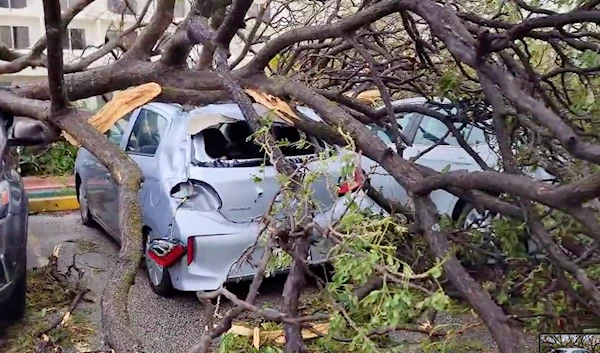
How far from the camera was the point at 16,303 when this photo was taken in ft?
16.8

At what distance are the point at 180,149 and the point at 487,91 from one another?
3.16m

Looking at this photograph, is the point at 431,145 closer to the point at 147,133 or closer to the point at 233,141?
the point at 233,141

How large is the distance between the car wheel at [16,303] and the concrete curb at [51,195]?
421 cm

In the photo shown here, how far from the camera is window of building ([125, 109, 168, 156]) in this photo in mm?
6289

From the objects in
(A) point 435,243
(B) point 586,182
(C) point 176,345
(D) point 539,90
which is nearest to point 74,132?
(C) point 176,345

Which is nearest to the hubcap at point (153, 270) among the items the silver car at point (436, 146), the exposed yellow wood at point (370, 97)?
the silver car at point (436, 146)

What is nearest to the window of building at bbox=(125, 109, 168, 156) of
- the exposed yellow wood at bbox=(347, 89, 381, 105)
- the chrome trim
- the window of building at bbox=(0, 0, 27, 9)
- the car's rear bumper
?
the car's rear bumper

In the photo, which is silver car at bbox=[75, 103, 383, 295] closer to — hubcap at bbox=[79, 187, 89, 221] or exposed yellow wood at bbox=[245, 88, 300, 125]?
exposed yellow wood at bbox=[245, 88, 300, 125]

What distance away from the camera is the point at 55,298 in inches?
228

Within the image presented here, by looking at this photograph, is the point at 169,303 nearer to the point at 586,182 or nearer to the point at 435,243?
the point at 435,243

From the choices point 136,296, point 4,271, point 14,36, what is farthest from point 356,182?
point 14,36

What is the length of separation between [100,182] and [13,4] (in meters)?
9.43

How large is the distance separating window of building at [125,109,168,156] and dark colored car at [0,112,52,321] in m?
1.21

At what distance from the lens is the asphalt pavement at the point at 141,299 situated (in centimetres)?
507
